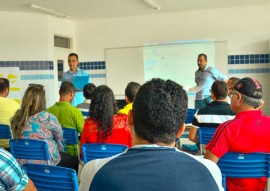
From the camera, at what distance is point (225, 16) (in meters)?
7.20

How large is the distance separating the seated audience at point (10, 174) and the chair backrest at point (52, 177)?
50cm

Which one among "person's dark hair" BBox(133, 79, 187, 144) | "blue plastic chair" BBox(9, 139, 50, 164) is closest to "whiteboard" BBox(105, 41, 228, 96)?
"blue plastic chair" BBox(9, 139, 50, 164)

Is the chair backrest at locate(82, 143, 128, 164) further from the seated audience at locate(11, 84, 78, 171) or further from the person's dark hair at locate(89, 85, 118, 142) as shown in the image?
the seated audience at locate(11, 84, 78, 171)

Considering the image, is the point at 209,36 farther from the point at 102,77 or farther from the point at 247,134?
the point at 247,134

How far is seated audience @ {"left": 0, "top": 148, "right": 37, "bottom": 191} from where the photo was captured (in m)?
1.22

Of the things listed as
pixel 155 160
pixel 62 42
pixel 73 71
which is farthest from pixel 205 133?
pixel 62 42

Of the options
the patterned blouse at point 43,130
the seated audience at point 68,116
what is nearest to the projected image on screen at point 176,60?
the seated audience at point 68,116

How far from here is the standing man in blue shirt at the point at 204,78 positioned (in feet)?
19.6

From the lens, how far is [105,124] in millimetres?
2734

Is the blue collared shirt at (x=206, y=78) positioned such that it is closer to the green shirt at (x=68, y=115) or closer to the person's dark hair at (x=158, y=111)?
the green shirt at (x=68, y=115)

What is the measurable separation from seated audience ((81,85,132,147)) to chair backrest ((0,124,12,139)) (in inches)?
44.5

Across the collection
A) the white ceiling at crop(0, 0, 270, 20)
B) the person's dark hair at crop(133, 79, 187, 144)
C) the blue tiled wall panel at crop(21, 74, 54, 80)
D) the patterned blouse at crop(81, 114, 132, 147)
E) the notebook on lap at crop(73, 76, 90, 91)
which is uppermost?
the white ceiling at crop(0, 0, 270, 20)

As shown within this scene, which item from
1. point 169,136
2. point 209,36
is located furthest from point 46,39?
point 169,136

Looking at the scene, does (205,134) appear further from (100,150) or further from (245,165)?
(100,150)
